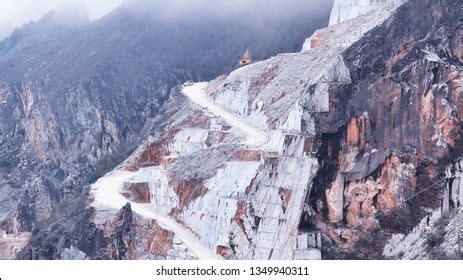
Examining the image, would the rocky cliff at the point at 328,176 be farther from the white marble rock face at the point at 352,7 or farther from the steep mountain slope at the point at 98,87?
the steep mountain slope at the point at 98,87

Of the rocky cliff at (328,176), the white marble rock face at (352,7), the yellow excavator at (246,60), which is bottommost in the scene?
the rocky cliff at (328,176)

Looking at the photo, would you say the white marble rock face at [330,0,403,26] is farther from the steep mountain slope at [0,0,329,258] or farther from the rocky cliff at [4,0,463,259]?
the steep mountain slope at [0,0,329,258]

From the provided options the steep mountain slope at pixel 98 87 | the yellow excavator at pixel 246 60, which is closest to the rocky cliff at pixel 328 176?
the yellow excavator at pixel 246 60

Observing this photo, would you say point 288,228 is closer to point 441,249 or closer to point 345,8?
point 441,249

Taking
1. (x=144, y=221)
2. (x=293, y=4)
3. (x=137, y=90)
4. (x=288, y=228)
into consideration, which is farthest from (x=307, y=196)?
(x=137, y=90)

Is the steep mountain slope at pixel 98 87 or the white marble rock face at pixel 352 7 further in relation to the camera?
the steep mountain slope at pixel 98 87

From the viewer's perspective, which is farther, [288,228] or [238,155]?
[238,155]

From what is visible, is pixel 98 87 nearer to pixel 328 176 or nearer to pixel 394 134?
pixel 328 176
